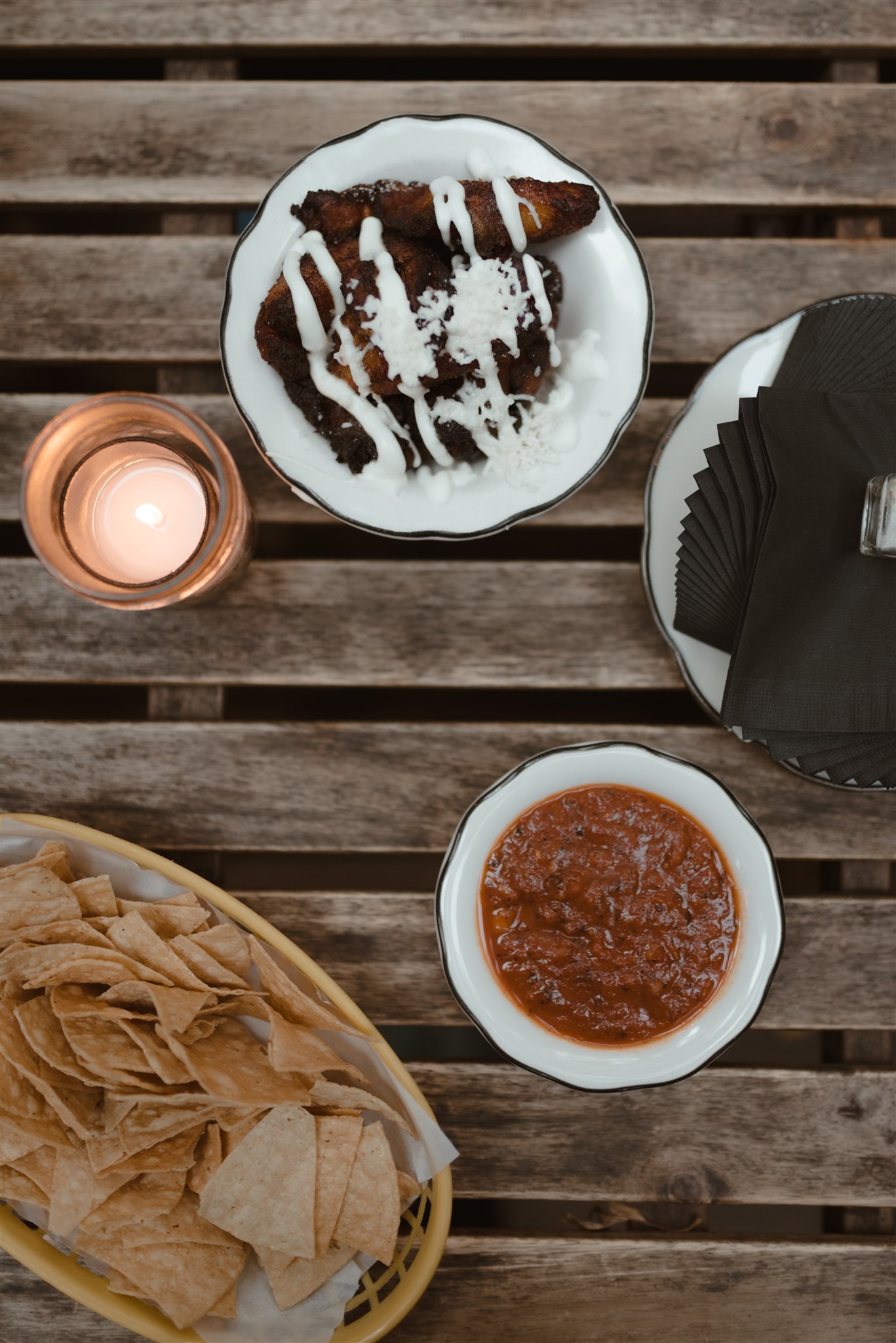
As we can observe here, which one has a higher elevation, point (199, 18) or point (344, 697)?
point (199, 18)

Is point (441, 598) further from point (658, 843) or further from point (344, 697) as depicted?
point (658, 843)

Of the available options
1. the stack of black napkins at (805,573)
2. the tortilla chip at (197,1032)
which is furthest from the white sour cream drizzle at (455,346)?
the tortilla chip at (197,1032)

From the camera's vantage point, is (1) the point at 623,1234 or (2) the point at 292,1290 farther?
(1) the point at 623,1234

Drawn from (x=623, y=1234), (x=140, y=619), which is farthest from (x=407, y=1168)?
(x=140, y=619)

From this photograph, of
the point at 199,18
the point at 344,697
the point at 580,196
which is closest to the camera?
the point at 580,196

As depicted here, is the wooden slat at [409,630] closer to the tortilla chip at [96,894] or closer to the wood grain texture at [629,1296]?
the tortilla chip at [96,894]

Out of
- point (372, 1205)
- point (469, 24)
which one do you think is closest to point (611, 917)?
point (372, 1205)

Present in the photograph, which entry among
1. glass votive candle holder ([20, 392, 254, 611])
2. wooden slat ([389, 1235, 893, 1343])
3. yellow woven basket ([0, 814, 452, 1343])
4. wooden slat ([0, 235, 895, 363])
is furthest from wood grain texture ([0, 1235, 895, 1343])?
wooden slat ([0, 235, 895, 363])

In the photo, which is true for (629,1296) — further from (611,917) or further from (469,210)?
(469,210)
